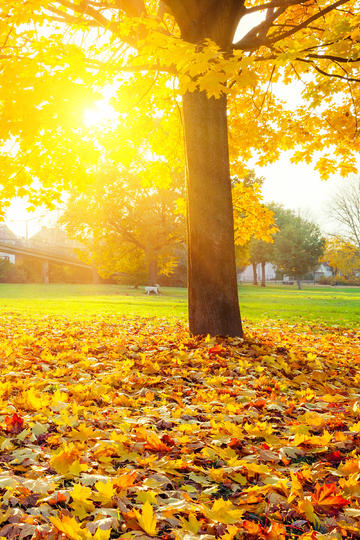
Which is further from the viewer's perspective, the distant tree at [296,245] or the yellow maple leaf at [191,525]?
the distant tree at [296,245]

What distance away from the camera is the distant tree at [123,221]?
29719 mm

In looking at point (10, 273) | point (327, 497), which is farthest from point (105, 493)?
point (10, 273)

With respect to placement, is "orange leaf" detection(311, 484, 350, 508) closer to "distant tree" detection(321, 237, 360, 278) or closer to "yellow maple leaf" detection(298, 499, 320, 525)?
"yellow maple leaf" detection(298, 499, 320, 525)

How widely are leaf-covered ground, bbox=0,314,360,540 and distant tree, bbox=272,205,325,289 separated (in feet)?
152

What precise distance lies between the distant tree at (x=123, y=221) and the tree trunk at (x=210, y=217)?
22511mm

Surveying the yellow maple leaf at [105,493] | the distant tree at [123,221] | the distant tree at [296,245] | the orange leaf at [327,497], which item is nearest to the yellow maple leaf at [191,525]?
the yellow maple leaf at [105,493]

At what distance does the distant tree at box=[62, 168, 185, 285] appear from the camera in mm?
29719

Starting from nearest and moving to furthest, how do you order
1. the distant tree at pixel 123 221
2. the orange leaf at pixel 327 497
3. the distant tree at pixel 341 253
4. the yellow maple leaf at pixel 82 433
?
the orange leaf at pixel 327 497 → the yellow maple leaf at pixel 82 433 → the distant tree at pixel 123 221 → the distant tree at pixel 341 253

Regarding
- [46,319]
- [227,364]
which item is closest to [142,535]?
[227,364]

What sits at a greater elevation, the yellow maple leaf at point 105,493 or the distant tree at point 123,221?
the distant tree at point 123,221

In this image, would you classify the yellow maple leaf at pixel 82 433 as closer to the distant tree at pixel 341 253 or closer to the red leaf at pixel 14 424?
the red leaf at pixel 14 424

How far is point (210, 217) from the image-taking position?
6.53 m

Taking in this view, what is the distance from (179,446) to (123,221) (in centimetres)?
2809

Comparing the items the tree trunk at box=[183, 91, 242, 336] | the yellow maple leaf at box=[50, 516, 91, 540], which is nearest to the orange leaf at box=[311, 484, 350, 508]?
the yellow maple leaf at box=[50, 516, 91, 540]
